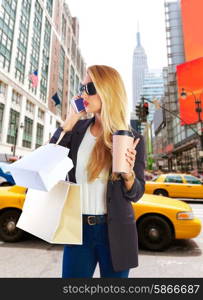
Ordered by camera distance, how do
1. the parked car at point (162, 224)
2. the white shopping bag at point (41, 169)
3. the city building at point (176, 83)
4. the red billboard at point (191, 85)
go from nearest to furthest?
the white shopping bag at point (41, 169) → the parked car at point (162, 224) → the red billboard at point (191, 85) → the city building at point (176, 83)

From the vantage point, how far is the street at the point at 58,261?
3217 mm

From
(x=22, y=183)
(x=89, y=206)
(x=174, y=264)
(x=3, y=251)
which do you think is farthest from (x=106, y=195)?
(x=3, y=251)

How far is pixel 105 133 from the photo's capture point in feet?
4.45

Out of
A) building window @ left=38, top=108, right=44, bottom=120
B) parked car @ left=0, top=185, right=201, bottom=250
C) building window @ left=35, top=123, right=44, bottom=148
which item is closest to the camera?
parked car @ left=0, top=185, right=201, bottom=250

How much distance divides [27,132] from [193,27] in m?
36.0

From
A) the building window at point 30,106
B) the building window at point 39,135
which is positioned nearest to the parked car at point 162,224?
the building window at point 30,106

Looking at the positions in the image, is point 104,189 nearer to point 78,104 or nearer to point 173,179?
point 78,104

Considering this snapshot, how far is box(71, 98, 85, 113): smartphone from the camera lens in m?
1.39

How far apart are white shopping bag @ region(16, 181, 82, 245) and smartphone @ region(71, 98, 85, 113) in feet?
1.78

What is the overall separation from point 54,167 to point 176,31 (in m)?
66.7

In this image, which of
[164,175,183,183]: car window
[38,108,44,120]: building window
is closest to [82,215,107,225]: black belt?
[164,175,183,183]: car window

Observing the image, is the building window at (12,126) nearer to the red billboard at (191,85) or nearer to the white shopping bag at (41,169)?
the red billboard at (191,85)

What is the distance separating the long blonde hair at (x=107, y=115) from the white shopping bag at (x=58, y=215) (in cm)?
22

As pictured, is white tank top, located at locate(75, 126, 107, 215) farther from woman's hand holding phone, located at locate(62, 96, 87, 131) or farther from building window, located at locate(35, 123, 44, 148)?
building window, located at locate(35, 123, 44, 148)
